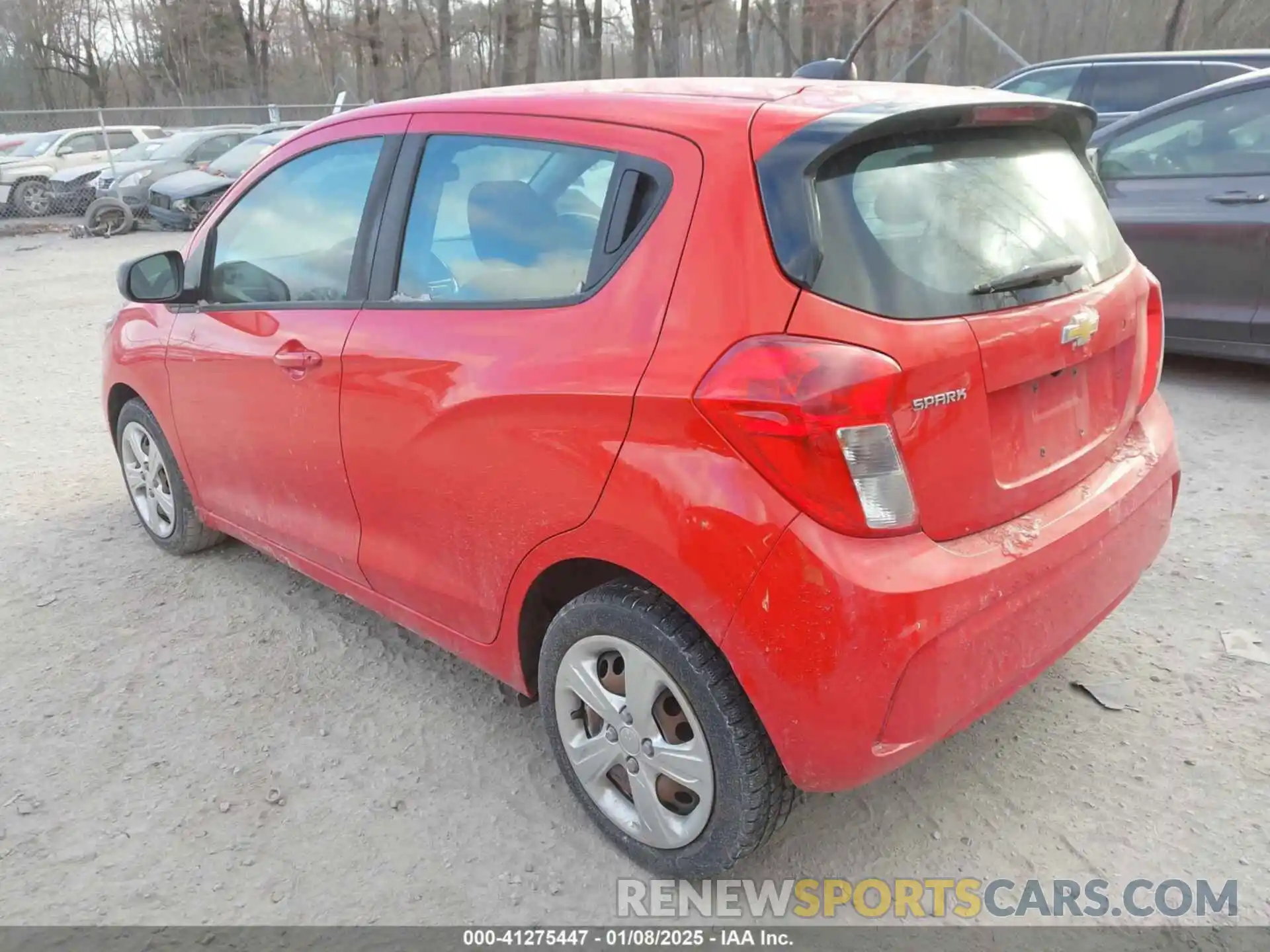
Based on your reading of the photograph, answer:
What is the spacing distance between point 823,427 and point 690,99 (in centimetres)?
90

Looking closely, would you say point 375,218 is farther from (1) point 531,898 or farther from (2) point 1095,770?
(2) point 1095,770

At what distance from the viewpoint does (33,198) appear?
18.9 m

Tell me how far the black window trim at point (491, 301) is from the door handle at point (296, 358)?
→ 0.90 ft

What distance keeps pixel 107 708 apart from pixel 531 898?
5.52 feet

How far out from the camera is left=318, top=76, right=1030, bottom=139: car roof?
7.03 feet

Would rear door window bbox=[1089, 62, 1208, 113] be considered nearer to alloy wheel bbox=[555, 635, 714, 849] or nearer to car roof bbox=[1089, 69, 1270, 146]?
car roof bbox=[1089, 69, 1270, 146]

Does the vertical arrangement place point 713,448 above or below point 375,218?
below

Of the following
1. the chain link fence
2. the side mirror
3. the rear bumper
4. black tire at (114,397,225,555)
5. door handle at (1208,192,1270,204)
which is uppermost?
the chain link fence

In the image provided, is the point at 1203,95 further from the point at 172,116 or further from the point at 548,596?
the point at 172,116

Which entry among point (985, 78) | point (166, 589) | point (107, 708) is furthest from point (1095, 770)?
point (985, 78)

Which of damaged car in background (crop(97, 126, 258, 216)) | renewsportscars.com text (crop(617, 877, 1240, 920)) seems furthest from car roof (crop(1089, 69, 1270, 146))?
damaged car in background (crop(97, 126, 258, 216))

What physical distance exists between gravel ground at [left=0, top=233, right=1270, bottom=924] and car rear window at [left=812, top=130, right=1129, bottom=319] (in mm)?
1315

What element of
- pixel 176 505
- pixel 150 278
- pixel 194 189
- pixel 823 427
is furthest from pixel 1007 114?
pixel 194 189

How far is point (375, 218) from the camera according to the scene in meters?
2.84
